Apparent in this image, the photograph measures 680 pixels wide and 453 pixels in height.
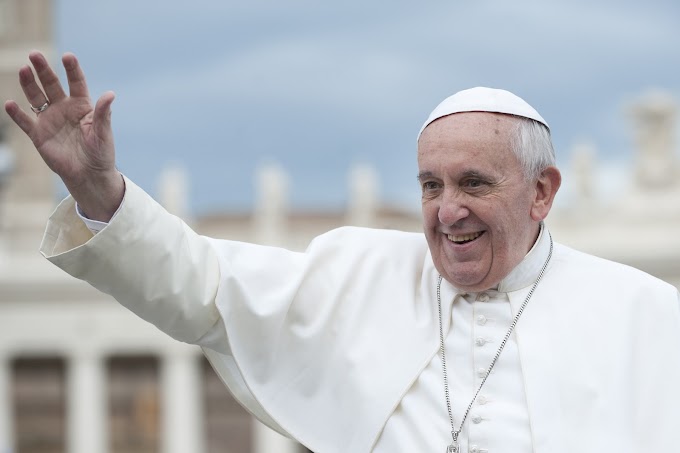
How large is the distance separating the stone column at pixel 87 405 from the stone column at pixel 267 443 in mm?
3126

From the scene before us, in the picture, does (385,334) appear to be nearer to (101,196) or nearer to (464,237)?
(464,237)

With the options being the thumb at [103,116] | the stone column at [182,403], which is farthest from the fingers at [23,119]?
the stone column at [182,403]

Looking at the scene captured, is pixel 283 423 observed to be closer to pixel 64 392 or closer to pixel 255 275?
pixel 255 275

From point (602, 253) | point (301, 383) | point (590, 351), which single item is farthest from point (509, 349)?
point (602, 253)

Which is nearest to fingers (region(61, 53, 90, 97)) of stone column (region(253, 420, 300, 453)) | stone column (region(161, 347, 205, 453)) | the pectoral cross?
the pectoral cross

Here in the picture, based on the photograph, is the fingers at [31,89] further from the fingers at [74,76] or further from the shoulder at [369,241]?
the shoulder at [369,241]

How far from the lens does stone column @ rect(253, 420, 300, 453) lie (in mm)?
35000

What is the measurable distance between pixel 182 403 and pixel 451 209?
3375 centimetres

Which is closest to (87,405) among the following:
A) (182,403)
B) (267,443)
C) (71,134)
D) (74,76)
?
(182,403)

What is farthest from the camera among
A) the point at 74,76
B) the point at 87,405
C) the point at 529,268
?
the point at 87,405

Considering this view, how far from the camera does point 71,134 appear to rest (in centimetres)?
295

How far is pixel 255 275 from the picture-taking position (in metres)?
3.19

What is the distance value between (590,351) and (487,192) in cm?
35

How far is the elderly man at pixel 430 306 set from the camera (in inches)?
118
